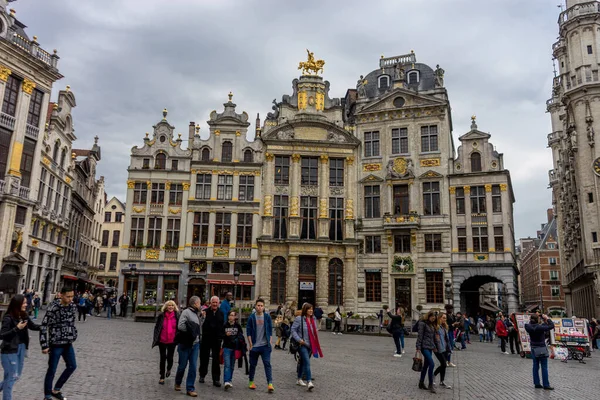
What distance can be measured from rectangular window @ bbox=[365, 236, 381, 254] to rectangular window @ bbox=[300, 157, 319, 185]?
6.89 m

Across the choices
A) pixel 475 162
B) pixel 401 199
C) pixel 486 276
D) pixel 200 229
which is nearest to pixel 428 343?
pixel 401 199

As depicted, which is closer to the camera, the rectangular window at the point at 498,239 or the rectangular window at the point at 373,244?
the rectangular window at the point at 498,239

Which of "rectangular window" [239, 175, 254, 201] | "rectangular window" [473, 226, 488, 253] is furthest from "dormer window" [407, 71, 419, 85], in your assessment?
"rectangular window" [239, 175, 254, 201]

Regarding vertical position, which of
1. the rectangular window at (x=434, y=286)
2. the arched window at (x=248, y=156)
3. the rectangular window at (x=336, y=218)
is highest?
the arched window at (x=248, y=156)

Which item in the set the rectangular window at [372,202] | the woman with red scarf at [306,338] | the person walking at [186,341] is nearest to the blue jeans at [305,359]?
the woman with red scarf at [306,338]

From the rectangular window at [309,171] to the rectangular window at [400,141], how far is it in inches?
281

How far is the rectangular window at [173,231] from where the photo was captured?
132ft

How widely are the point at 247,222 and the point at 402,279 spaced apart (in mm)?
14172

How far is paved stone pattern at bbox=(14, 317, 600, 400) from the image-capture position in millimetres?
9852

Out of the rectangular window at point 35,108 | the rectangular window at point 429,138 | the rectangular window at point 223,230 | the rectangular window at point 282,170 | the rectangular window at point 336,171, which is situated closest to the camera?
the rectangular window at point 35,108

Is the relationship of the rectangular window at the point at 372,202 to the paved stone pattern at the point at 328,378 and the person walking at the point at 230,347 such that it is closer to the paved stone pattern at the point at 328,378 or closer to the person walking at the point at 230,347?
the paved stone pattern at the point at 328,378

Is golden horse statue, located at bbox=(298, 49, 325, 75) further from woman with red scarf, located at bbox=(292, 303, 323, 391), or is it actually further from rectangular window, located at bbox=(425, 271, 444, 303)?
woman with red scarf, located at bbox=(292, 303, 323, 391)

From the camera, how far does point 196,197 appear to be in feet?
135

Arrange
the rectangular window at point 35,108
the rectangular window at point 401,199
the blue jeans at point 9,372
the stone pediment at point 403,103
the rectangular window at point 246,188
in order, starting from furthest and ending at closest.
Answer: the stone pediment at point 403,103 → the rectangular window at point 246,188 → the rectangular window at point 401,199 → the rectangular window at point 35,108 → the blue jeans at point 9,372
